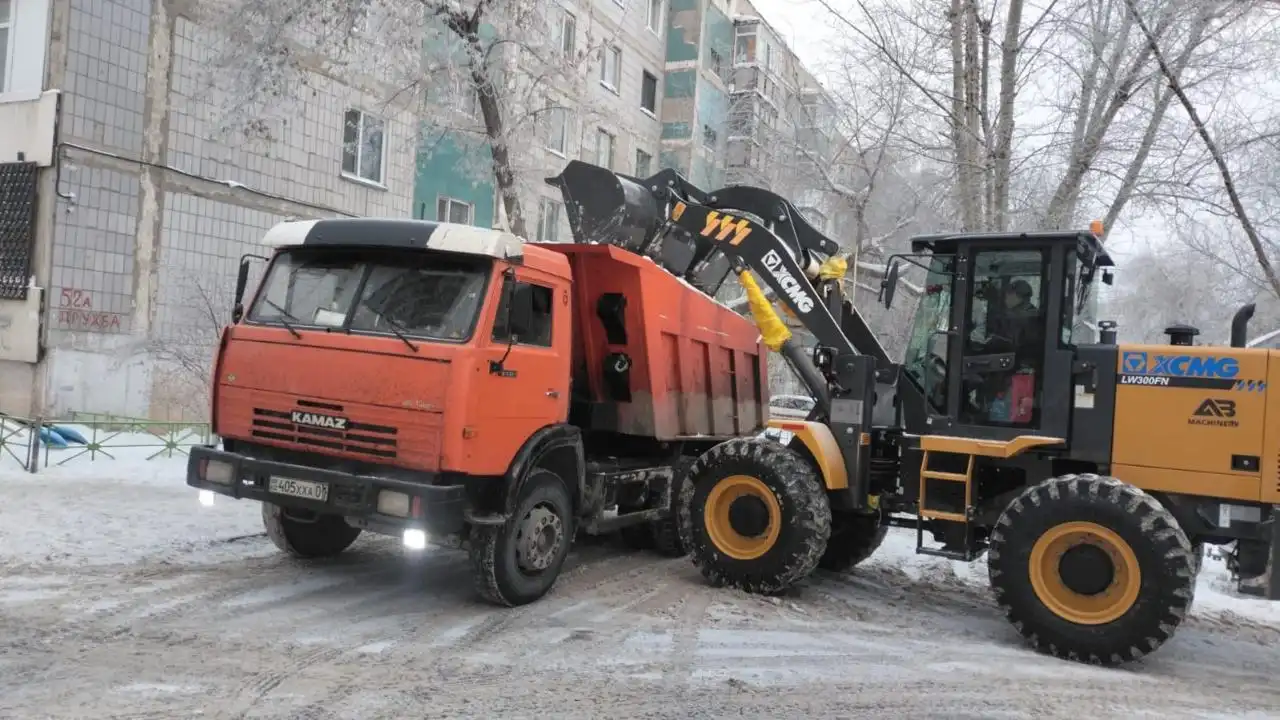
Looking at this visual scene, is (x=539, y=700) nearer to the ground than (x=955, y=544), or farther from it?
nearer to the ground

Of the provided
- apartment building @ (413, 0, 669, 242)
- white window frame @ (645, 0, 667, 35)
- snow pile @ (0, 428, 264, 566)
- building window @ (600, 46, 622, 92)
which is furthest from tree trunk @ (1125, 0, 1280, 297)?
white window frame @ (645, 0, 667, 35)

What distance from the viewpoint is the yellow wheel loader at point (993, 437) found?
6.23 m

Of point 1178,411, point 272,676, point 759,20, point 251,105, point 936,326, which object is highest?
point 759,20

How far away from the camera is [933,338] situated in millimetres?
7707

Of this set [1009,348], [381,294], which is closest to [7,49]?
[381,294]

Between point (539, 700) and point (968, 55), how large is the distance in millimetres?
11526

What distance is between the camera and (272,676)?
4.91 meters

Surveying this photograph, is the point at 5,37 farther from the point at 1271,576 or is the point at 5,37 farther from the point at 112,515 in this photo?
the point at 1271,576

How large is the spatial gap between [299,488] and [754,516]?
139 inches

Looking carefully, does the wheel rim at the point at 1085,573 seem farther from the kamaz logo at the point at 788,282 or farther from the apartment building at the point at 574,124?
the apartment building at the point at 574,124

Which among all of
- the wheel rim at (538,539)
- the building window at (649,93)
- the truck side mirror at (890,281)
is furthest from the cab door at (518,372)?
Answer: the building window at (649,93)

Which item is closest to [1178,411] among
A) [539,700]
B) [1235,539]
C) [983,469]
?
[1235,539]

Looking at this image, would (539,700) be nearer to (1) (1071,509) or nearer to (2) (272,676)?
(2) (272,676)

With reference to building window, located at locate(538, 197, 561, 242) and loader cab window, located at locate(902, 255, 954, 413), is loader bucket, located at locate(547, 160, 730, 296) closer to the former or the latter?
loader cab window, located at locate(902, 255, 954, 413)
